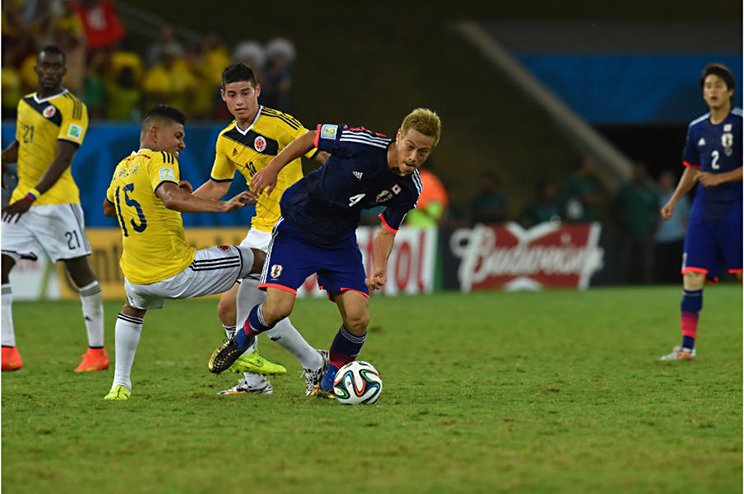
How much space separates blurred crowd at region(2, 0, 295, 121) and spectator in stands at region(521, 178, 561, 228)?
165 inches

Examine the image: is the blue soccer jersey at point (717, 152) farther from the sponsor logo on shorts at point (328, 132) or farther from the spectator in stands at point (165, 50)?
the spectator in stands at point (165, 50)

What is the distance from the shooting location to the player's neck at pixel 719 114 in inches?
406

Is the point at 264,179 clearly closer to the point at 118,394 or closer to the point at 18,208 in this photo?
the point at 118,394

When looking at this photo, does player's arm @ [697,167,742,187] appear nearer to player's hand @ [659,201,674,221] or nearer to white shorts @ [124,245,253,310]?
player's hand @ [659,201,674,221]

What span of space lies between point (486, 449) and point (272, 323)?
1.99m

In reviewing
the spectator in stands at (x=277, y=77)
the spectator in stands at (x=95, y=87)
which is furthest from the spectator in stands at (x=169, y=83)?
the spectator in stands at (x=277, y=77)

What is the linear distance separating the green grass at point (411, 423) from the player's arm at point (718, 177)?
1.42m

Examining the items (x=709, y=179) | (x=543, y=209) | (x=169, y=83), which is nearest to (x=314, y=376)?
(x=709, y=179)

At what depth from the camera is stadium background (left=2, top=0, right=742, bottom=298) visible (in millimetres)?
24672

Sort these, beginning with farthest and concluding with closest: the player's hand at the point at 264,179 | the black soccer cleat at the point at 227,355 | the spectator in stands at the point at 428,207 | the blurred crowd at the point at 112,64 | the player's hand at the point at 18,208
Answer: the spectator in stands at the point at 428,207, the blurred crowd at the point at 112,64, the player's hand at the point at 18,208, the black soccer cleat at the point at 227,355, the player's hand at the point at 264,179

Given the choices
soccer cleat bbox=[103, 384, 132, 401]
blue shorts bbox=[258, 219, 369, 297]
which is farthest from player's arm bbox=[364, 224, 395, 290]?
soccer cleat bbox=[103, 384, 132, 401]

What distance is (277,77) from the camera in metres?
20.2

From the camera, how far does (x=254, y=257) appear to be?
8.31 meters

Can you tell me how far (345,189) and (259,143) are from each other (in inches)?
37.4
